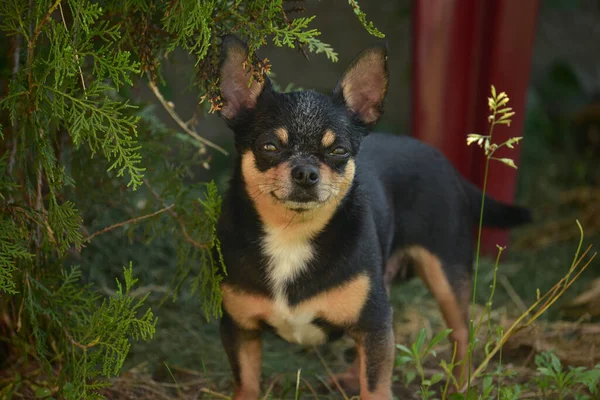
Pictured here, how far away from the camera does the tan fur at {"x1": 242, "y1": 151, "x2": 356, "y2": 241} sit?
280cm

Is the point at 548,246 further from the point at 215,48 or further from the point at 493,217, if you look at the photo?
the point at 215,48

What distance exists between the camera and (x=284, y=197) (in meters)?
2.80

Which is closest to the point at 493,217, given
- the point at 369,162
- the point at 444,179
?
the point at 444,179

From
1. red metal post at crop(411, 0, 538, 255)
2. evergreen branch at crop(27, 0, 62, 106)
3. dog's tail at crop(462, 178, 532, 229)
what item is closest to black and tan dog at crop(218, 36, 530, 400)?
evergreen branch at crop(27, 0, 62, 106)

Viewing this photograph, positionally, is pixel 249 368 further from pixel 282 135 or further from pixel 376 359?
pixel 282 135

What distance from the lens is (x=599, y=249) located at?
202 inches

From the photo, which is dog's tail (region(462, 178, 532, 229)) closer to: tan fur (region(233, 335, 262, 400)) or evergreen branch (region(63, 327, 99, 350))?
tan fur (region(233, 335, 262, 400))

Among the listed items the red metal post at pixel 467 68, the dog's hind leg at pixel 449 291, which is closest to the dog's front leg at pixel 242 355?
the dog's hind leg at pixel 449 291

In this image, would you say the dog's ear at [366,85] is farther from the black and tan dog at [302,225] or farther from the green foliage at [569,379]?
the green foliage at [569,379]

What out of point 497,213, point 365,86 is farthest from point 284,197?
point 497,213

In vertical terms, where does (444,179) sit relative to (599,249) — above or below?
above

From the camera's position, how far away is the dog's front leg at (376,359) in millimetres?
2932

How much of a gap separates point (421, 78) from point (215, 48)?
92.2 inches

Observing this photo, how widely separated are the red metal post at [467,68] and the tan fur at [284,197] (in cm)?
217
